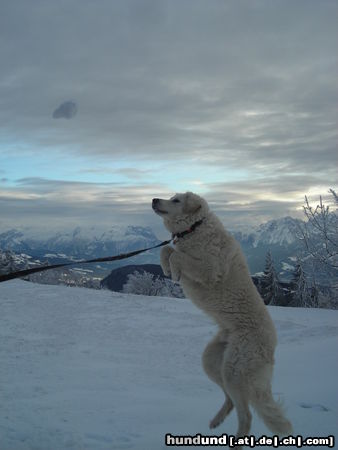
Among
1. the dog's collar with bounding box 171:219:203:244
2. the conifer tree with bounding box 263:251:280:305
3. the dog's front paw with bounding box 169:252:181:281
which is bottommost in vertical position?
the conifer tree with bounding box 263:251:280:305

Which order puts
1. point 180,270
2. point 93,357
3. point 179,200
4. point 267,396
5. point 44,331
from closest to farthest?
point 267,396, point 180,270, point 179,200, point 93,357, point 44,331

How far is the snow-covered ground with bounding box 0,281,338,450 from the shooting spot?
4.53 m

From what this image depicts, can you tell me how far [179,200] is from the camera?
4859 millimetres

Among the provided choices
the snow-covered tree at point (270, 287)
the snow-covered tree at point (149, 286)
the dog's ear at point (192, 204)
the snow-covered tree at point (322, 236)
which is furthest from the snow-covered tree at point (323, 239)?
the snow-covered tree at point (149, 286)

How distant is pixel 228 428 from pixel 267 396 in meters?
0.94

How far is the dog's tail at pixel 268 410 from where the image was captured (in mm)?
3846

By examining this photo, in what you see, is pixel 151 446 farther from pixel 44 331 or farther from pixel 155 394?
pixel 44 331

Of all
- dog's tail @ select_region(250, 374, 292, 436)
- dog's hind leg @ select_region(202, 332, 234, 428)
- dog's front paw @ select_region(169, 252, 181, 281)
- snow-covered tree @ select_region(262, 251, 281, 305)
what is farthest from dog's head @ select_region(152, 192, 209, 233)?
snow-covered tree @ select_region(262, 251, 281, 305)

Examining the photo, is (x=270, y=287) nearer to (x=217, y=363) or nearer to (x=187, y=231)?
(x=187, y=231)

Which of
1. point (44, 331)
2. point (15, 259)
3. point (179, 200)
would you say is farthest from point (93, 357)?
point (15, 259)

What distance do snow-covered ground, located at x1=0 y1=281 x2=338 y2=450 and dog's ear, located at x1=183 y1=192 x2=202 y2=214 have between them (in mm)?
2639

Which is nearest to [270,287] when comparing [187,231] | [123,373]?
[123,373]

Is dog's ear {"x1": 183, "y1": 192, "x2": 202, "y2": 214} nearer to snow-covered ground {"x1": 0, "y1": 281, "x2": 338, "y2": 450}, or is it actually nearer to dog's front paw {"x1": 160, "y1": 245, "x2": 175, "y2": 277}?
dog's front paw {"x1": 160, "y1": 245, "x2": 175, "y2": 277}

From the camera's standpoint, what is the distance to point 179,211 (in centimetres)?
477
